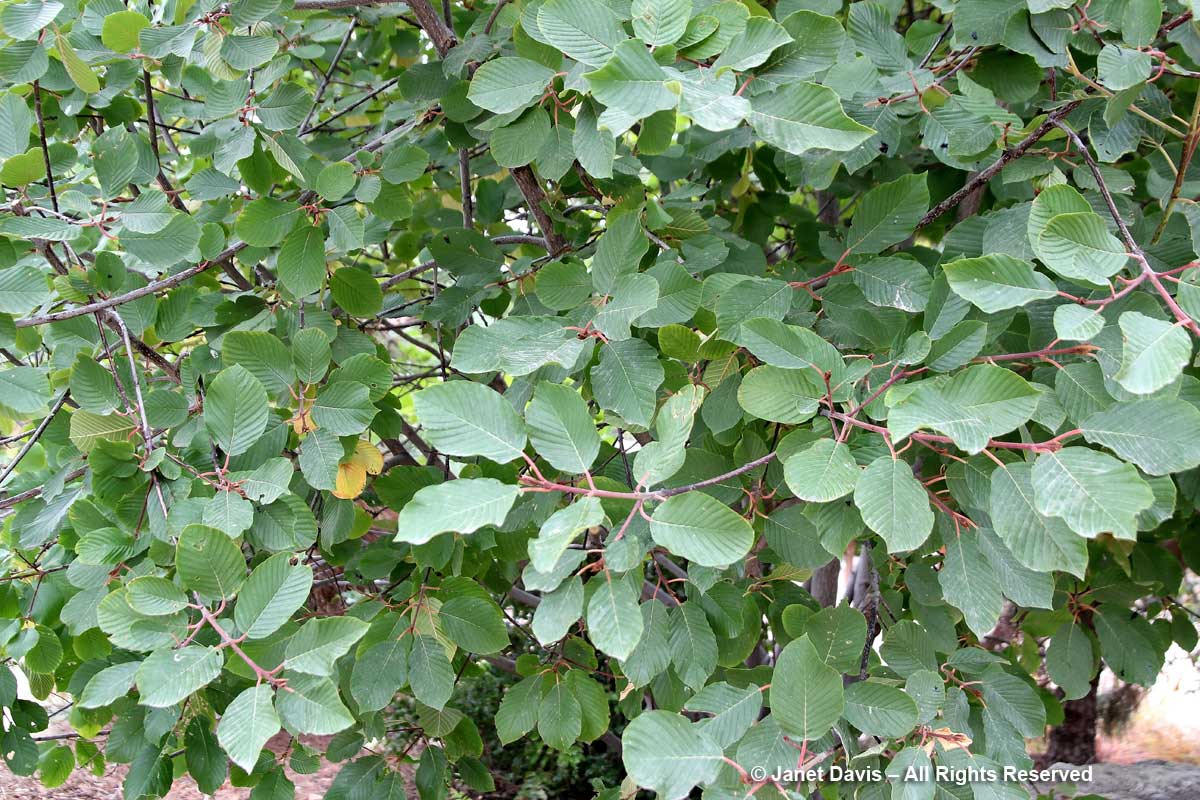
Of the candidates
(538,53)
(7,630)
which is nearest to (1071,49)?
(538,53)

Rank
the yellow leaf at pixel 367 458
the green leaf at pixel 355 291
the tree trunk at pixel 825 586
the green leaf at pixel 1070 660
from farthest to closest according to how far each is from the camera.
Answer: the tree trunk at pixel 825 586 < the green leaf at pixel 1070 660 < the green leaf at pixel 355 291 < the yellow leaf at pixel 367 458

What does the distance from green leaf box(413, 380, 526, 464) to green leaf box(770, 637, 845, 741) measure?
392mm

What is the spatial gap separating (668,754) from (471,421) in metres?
0.43

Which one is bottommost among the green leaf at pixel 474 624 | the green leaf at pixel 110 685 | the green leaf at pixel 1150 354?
the green leaf at pixel 474 624

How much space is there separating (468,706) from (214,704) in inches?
107

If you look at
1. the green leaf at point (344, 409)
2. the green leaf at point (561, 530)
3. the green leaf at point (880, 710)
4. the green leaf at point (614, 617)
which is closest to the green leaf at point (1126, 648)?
the green leaf at point (880, 710)

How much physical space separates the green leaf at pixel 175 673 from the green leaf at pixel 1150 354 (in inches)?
38.2

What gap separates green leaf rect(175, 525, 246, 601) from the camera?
3.22 ft

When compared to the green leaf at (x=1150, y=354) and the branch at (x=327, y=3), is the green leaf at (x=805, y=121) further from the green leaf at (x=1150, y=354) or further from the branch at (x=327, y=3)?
the branch at (x=327, y=3)

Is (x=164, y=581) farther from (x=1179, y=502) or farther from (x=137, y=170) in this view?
(x=1179, y=502)

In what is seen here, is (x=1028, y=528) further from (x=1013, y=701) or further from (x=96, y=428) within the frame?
(x=96, y=428)

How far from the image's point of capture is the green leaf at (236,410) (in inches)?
44.7

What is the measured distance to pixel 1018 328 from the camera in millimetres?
1431

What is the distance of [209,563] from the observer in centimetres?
100
